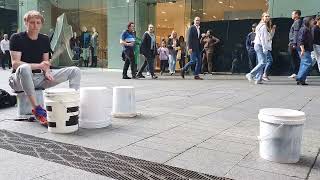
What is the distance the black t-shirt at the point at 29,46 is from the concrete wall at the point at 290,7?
1231cm

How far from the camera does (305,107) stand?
24.8 ft

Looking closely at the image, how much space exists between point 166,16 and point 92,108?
15656mm

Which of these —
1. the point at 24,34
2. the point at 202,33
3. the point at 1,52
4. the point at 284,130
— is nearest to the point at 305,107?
the point at 284,130

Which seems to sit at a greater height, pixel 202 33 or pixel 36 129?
pixel 202 33

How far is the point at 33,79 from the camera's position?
5.98 m

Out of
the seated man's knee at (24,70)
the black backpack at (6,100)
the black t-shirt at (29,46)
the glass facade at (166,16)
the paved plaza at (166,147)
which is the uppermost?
the glass facade at (166,16)

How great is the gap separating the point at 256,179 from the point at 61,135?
2.58m

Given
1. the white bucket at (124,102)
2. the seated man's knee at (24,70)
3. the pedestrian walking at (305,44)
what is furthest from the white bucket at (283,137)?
the pedestrian walking at (305,44)

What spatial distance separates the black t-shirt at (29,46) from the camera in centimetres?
592

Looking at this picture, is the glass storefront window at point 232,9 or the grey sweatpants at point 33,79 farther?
the glass storefront window at point 232,9

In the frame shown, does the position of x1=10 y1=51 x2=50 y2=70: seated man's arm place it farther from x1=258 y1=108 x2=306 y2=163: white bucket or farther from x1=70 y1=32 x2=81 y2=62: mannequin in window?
x1=70 y1=32 x2=81 y2=62: mannequin in window

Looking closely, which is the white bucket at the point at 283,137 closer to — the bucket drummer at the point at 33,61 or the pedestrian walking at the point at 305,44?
the bucket drummer at the point at 33,61

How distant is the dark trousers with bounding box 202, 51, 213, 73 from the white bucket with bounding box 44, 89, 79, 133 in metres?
13.2

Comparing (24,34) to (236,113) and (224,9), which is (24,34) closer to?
(236,113)
